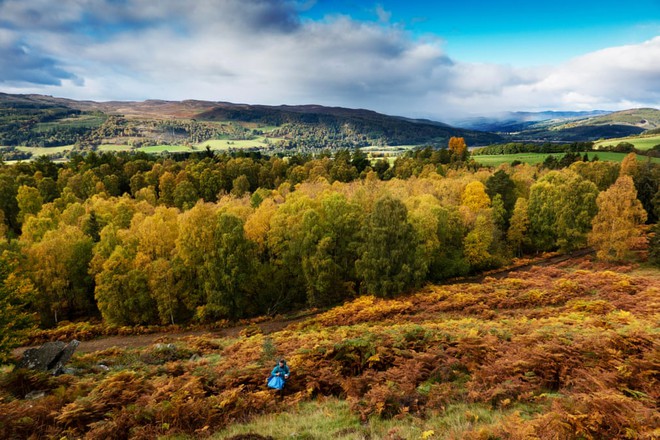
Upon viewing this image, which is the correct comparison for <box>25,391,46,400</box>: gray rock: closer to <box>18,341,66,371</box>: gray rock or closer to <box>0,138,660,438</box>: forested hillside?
<box>0,138,660,438</box>: forested hillside

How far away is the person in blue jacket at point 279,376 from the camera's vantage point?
13.6 m

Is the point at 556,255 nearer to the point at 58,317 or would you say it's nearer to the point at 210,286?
the point at 210,286

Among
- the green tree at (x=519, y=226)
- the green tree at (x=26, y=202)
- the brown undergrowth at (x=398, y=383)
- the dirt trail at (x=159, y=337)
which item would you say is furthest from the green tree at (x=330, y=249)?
the green tree at (x=26, y=202)

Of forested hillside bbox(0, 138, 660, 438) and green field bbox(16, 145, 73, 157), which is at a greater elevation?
green field bbox(16, 145, 73, 157)

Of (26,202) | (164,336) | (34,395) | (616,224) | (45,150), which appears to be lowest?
(164,336)

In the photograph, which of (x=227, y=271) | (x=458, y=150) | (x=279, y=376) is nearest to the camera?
(x=279, y=376)

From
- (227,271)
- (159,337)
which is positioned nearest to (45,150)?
(227,271)

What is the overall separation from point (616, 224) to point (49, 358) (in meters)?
54.6

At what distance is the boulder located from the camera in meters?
16.7

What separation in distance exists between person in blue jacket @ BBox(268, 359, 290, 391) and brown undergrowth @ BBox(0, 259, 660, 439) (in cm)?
40

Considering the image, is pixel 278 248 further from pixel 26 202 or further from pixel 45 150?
pixel 45 150

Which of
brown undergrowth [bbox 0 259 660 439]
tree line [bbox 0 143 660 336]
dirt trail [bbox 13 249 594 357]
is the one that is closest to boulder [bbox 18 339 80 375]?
brown undergrowth [bbox 0 259 660 439]

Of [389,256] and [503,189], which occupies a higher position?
[503,189]

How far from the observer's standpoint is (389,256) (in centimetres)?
3534
